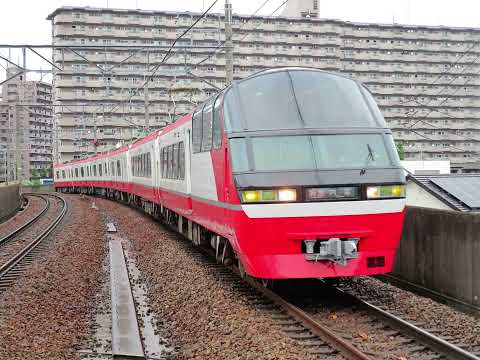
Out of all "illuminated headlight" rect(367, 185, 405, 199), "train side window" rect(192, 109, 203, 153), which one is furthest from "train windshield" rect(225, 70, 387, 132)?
"train side window" rect(192, 109, 203, 153)

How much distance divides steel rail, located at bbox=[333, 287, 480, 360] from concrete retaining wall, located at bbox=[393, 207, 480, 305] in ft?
3.83

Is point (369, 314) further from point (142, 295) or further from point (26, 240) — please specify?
point (26, 240)

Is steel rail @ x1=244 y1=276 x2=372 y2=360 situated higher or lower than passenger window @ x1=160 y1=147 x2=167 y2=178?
lower

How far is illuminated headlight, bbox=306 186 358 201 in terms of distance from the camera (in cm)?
727

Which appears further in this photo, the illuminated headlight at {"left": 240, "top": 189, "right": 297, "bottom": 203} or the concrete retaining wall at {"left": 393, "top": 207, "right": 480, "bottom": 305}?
the concrete retaining wall at {"left": 393, "top": 207, "right": 480, "bottom": 305}

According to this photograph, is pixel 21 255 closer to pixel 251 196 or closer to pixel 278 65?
pixel 251 196

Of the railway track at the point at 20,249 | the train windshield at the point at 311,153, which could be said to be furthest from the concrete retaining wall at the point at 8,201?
the train windshield at the point at 311,153

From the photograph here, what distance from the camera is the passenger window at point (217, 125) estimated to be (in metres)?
8.52

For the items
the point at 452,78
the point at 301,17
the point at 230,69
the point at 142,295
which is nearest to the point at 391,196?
the point at 142,295

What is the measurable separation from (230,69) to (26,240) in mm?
6960

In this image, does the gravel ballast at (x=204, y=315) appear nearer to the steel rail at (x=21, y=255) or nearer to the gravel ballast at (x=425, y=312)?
the gravel ballast at (x=425, y=312)

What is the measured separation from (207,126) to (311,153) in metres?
2.50

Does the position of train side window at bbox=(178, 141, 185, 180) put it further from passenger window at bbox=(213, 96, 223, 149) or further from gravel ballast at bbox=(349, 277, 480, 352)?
gravel ballast at bbox=(349, 277, 480, 352)

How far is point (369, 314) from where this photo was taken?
7.35 meters
